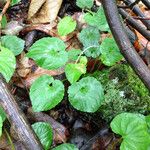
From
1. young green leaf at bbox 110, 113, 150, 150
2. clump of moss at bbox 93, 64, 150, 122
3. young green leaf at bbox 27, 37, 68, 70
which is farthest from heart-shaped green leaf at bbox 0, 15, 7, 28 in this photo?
young green leaf at bbox 110, 113, 150, 150

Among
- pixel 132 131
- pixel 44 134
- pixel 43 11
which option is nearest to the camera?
pixel 132 131

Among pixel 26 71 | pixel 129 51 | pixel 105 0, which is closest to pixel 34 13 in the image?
pixel 26 71

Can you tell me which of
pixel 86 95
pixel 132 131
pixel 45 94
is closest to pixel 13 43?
pixel 45 94

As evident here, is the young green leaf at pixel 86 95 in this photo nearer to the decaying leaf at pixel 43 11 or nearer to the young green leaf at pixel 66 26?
the young green leaf at pixel 66 26

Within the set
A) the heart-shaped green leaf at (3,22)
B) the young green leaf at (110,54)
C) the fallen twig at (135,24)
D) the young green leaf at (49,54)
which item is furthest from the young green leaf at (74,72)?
the heart-shaped green leaf at (3,22)

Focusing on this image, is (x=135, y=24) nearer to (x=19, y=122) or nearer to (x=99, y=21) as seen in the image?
(x=99, y=21)

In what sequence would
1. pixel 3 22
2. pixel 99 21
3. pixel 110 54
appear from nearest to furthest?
pixel 110 54 < pixel 99 21 < pixel 3 22

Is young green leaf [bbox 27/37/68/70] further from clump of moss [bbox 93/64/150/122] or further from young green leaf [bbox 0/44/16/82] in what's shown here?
Answer: clump of moss [bbox 93/64/150/122]
